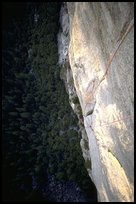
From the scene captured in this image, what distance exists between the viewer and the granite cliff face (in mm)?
2514

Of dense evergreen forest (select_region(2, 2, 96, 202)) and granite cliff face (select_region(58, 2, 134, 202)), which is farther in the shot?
dense evergreen forest (select_region(2, 2, 96, 202))

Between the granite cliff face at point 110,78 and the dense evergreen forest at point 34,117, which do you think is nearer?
the granite cliff face at point 110,78

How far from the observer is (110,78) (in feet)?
10.0

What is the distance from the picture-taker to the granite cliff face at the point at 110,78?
2514mm

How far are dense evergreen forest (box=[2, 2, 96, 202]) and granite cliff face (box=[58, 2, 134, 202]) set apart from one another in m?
4.60

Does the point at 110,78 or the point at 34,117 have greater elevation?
the point at 110,78

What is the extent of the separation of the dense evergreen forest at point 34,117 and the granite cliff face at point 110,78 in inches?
181

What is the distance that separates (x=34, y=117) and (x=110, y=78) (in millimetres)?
7027

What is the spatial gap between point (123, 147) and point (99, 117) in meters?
0.96

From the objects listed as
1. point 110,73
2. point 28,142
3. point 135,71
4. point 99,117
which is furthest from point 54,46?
point 135,71

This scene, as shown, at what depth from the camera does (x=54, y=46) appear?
8.80 meters

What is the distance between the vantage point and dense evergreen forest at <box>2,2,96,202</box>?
9195mm

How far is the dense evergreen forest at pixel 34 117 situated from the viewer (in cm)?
920

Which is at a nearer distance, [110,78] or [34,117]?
[110,78]
